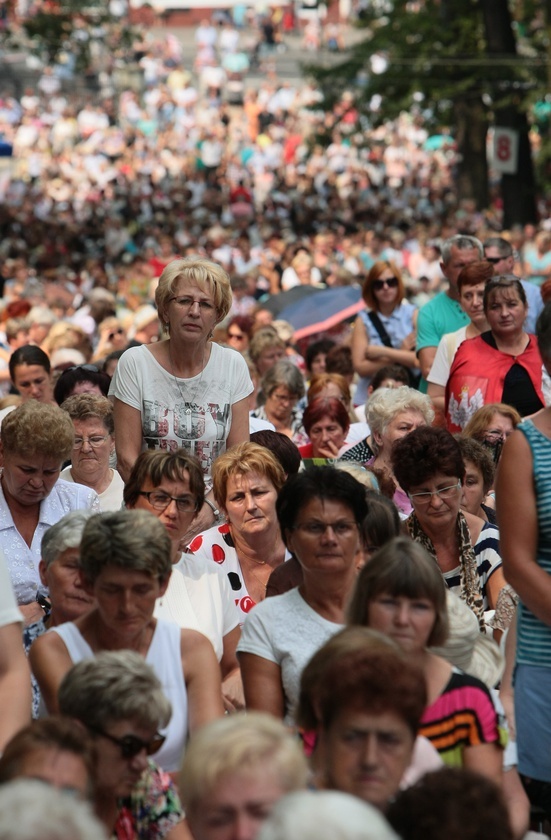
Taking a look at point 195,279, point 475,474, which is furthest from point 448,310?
point 195,279

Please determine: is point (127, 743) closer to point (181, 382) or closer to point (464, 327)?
point (181, 382)

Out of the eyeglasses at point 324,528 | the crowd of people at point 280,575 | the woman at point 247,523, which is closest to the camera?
the crowd of people at point 280,575

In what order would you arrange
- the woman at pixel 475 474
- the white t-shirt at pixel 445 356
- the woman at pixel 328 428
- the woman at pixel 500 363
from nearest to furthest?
the woman at pixel 475 474, the woman at pixel 500 363, the woman at pixel 328 428, the white t-shirt at pixel 445 356

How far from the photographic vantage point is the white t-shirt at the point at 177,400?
22.4 ft

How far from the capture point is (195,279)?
682 cm

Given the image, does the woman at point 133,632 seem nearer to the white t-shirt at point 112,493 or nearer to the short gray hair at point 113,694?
the short gray hair at point 113,694

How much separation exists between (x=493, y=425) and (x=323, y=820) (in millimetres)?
4908

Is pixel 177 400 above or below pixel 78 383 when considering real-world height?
below

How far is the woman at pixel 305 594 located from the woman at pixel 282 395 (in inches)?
180

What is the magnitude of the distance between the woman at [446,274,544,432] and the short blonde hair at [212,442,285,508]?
233cm

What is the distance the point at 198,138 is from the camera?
37.5 meters

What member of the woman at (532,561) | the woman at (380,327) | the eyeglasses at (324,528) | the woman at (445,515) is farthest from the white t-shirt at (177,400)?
the woman at (380,327)

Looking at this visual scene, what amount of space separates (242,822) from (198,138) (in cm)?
3490

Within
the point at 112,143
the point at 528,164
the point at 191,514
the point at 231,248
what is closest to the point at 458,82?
the point at 528,164
